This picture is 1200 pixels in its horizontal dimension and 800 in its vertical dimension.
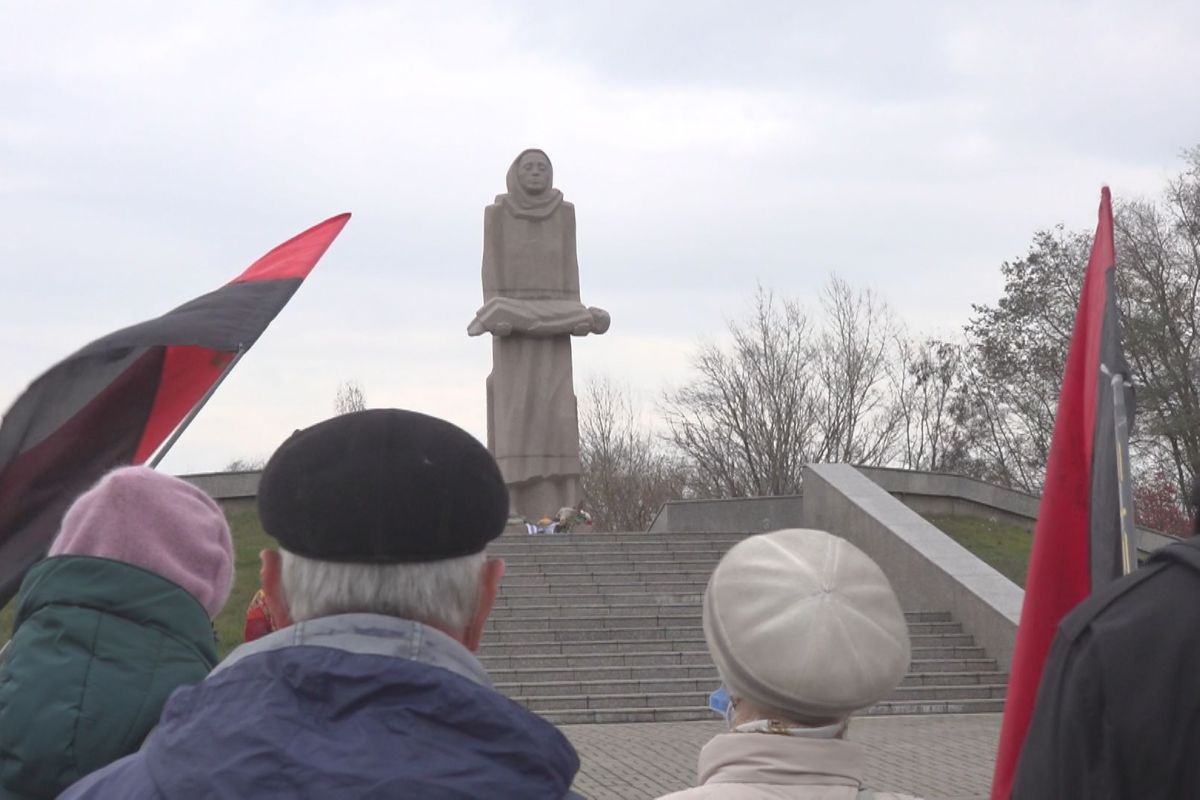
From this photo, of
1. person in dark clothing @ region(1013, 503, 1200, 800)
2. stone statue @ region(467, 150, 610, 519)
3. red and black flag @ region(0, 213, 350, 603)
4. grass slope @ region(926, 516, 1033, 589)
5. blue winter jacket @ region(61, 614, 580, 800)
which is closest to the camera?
blue winter jacket @ region(61, 614, 580, 800)

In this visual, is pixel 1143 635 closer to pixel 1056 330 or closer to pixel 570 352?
pixel 570 352

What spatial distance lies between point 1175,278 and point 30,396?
125 ft

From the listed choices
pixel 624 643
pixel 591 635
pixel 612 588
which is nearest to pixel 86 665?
pixel 624 643

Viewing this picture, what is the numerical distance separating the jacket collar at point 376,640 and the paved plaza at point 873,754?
7514mm

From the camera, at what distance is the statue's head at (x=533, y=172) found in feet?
70.7

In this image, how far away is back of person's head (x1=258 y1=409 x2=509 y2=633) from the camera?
183 centimetres

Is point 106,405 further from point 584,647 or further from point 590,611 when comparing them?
point 590,611

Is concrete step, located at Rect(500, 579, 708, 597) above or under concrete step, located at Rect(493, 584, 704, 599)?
above

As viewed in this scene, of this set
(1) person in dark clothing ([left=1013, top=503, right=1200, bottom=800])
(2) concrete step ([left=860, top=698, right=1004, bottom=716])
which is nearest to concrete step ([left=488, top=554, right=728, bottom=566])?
(2) concrete step ([left=860, top=698, right=1004, bottom=716])

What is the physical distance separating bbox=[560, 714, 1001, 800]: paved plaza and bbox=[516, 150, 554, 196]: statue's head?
33.5 feet

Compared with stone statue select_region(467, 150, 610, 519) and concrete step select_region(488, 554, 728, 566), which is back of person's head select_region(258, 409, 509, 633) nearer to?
concrete step select_region(488, 554, 728, 566)

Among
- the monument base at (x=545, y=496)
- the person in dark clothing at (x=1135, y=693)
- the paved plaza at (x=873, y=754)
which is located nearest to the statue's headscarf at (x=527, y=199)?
the monument base at (x=545, y=496)

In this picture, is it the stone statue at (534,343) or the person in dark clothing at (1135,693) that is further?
the stone statue at (534,343)

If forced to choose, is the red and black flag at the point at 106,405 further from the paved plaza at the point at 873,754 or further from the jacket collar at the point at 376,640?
the paved plaza at the point at 873,754
